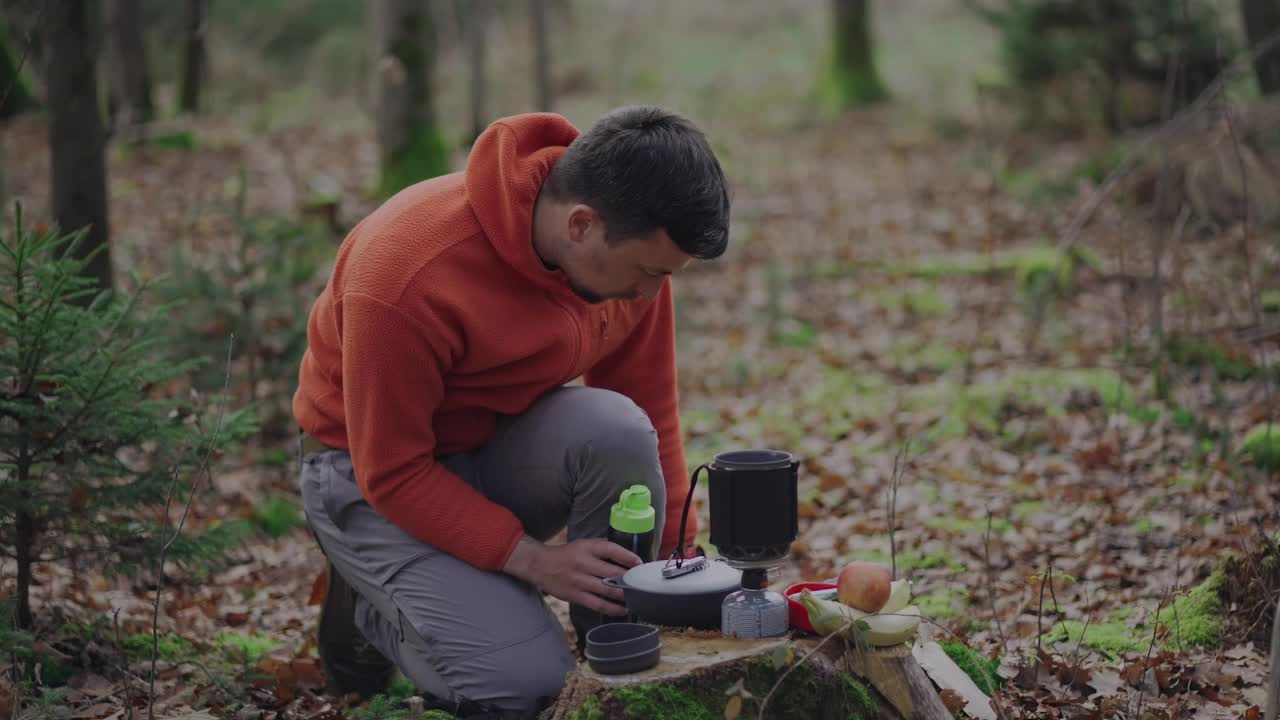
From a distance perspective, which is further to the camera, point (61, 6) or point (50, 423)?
point (61, 6)

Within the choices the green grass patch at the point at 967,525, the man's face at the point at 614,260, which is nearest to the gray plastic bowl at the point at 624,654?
the man's face at the point at 614,260

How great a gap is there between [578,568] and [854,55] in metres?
14.3

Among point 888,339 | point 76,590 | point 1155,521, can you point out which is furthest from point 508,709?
point 888,339

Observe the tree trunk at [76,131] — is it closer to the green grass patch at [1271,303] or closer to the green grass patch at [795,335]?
the green grass patch at [795,335]

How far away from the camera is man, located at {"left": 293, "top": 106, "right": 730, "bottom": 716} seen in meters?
2.80

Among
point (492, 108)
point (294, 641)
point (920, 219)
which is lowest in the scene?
point (294, 641)

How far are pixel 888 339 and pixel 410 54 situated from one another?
4.56 m

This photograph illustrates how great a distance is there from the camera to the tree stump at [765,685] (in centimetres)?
245

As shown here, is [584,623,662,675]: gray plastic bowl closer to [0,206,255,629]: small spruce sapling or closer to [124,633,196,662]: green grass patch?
[0,206,255,629]: small spruce sapling

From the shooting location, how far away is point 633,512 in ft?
9.33

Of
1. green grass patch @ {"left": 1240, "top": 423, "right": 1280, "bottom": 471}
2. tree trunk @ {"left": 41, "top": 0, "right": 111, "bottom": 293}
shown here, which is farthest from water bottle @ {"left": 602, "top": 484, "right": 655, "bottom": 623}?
green grass patch @ {"left": 1240, "top": 423, "right": 1280, "bottom": 471}

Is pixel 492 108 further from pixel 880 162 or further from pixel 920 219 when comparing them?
pixel 920 219

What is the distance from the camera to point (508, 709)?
9.65 ft

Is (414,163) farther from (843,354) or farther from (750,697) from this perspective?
(750,697)
